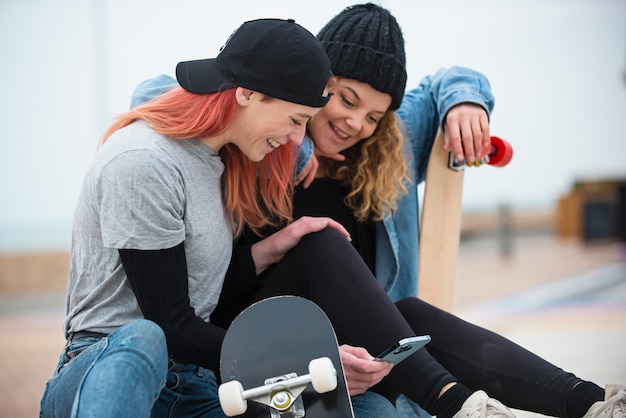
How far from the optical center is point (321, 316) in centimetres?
122

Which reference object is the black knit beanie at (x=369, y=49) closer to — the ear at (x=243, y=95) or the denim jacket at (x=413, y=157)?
the denim jacket at (x=413, y=157)

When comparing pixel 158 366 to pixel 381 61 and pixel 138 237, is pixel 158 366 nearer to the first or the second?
pixel 138 237

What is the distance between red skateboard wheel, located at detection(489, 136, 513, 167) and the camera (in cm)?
168

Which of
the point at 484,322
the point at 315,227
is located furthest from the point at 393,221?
the point at 484,322

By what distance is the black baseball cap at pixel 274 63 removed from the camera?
48.7 inches

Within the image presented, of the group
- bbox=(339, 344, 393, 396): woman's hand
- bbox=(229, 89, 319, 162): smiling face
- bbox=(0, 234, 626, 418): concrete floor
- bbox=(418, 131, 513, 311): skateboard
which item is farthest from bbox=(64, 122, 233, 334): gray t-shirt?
bbox=(0, 234, 626, 418): concrete floor

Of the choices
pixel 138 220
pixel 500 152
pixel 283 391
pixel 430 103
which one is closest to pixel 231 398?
pixel 283 391

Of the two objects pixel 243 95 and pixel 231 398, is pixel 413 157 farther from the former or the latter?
pixel 231 398

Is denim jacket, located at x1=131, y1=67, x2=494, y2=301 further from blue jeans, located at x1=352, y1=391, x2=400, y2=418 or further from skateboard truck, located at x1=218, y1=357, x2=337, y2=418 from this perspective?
skateboard truck, located at x1=218, y1=357, x2=337, y2=418

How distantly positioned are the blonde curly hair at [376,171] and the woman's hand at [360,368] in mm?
532

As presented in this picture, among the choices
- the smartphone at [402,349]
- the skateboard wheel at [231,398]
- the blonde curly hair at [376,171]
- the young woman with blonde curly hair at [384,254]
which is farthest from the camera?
the blonde curly hair at [376,171]

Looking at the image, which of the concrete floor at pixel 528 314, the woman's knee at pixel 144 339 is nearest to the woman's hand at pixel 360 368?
the woman's knee at pixel 144 339

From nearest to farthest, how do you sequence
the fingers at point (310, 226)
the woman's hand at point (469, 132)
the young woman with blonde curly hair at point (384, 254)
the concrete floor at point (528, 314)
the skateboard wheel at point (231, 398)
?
the skateboard wheel at point (231, 398) < the young woman with blonde curly hair at point (384, 254) < the fingers at point (310, 226) < the woman's hand at point (469, 132) < the concrete floor at point (528, 314)

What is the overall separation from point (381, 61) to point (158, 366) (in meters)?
0.95
